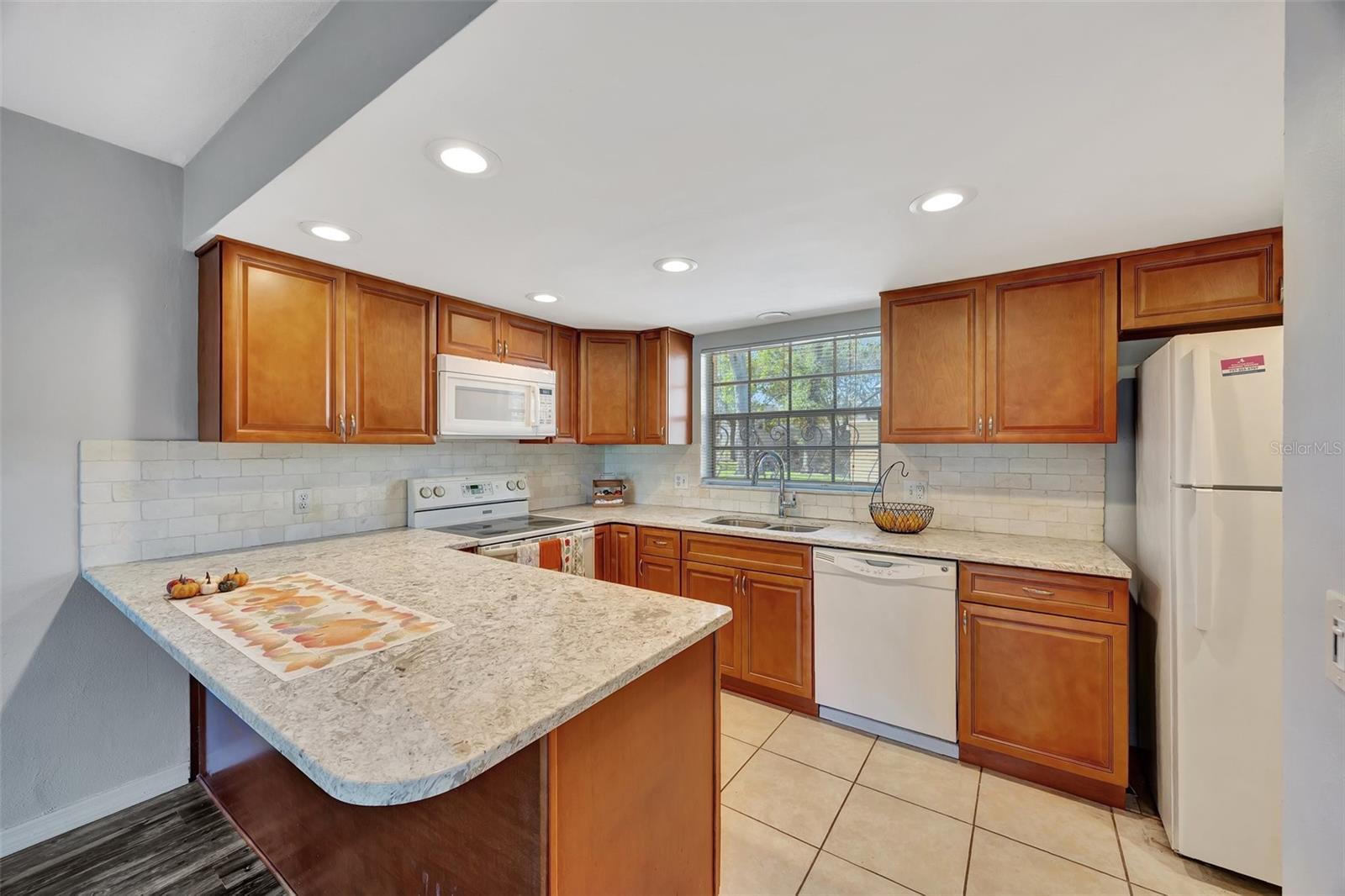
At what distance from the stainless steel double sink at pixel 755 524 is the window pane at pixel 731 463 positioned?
0.40 meters

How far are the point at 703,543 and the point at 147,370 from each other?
2.57 metres

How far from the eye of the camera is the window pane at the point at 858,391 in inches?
125

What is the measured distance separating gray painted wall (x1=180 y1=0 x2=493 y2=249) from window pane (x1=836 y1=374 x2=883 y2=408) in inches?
108

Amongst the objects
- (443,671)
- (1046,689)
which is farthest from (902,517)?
(443,671)

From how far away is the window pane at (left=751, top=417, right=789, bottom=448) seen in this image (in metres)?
3.54

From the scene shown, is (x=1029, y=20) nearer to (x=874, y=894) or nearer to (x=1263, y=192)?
(x=1263, y=192)

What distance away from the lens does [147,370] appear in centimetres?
208

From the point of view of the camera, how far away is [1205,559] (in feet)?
5.52

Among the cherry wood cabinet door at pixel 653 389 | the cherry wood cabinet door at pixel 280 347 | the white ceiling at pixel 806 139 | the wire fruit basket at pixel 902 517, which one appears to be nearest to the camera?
the white ceiling at pixel 806 139

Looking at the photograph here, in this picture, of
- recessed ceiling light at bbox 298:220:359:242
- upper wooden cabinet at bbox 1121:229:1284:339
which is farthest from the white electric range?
upper wooden cabinet at bbox 1121:229:1284:339

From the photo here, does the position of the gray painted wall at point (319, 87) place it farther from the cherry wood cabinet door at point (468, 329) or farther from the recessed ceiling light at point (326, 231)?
the cherry wood cabinet door at point (468, 329)

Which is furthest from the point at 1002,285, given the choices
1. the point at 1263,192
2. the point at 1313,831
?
the point at 1313,831

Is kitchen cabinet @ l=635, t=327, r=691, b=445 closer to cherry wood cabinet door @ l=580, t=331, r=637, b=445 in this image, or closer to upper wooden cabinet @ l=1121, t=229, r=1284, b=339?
cherry wood cabinet door @ l=580, t=331, r=637, b=445

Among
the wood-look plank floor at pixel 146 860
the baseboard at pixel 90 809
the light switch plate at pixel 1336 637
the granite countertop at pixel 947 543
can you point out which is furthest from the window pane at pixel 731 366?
the baseboard at pixel 90 809
